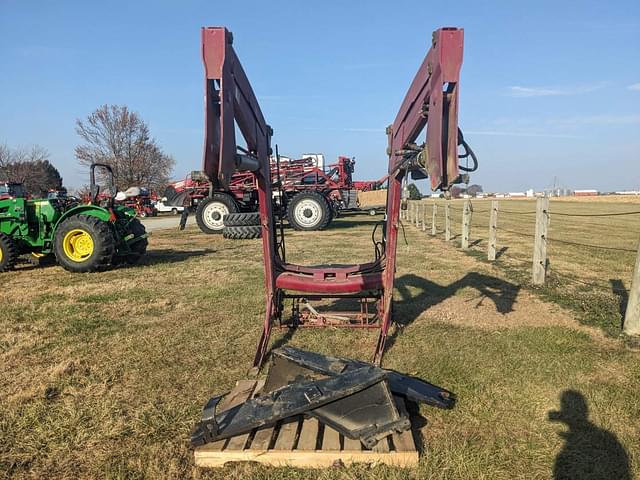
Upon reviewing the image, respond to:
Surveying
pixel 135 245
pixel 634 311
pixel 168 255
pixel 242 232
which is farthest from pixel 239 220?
pixel 634 311

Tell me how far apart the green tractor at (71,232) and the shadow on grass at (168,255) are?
45cm

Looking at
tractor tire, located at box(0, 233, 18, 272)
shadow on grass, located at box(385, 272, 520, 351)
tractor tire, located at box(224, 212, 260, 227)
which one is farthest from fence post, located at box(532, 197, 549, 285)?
tractor tire, located at box(0, 233, 18, 272)

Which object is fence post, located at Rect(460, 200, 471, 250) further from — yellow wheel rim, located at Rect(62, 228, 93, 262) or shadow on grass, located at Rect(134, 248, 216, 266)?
yellow wheel rim, located at Rect(62, 228, 93, 262)

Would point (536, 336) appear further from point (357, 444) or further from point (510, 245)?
point (510, 245)

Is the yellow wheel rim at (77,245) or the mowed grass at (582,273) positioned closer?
the mowed grass at (582,273)

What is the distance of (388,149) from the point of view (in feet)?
13.9

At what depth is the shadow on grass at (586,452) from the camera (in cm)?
237

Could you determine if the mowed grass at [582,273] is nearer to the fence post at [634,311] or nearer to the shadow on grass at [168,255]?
the fence post at [634,311]

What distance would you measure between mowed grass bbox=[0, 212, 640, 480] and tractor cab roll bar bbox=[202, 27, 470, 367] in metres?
0.56

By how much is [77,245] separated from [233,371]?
571 cm

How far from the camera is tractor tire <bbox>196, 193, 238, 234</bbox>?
15172mm

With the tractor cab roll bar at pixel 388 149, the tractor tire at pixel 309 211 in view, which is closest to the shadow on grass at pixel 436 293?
the tractor cab roll bar at pixel 388 149

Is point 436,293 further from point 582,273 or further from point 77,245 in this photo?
point 77,245

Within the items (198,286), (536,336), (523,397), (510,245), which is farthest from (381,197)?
(523,397)
